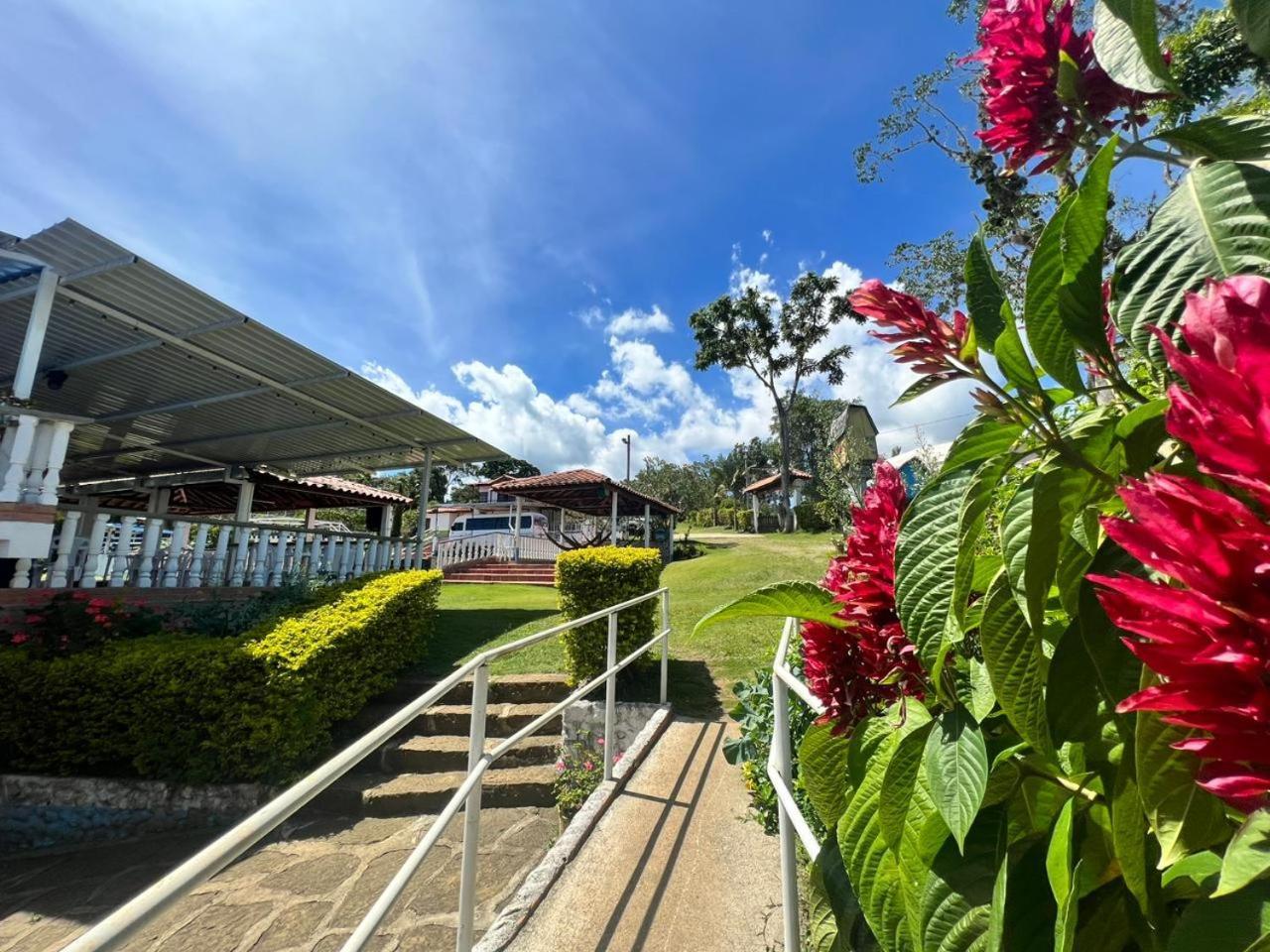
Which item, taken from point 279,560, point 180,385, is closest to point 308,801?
point 279,560

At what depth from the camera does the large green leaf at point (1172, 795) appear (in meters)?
0.41

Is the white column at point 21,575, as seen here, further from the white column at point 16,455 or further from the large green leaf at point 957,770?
the large green leaf at point 957,770

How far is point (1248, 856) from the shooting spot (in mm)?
300

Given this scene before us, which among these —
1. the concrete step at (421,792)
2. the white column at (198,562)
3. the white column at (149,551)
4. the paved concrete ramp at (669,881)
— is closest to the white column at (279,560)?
the white column at (198,562)

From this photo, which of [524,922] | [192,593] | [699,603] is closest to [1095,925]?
[524,922]

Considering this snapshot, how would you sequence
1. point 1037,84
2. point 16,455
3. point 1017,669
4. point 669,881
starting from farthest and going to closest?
point 16,455 → point 669,881 → point 1037,84 → point 1017,669

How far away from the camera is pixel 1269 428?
0.28 metres

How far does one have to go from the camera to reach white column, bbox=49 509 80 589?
5012 millimetres

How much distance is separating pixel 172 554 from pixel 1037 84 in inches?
307

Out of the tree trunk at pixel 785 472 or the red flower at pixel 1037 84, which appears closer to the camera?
the red flower at pixel 1037 84

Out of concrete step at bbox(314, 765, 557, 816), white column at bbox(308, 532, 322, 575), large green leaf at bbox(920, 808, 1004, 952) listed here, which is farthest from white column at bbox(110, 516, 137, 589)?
large green leaf at bbox(920, 808, 1004, 952)

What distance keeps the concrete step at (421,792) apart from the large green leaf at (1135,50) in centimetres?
475

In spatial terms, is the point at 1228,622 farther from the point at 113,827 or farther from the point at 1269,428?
the point at 113,827

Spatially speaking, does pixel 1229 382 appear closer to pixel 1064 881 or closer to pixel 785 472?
pixel 1064 881
